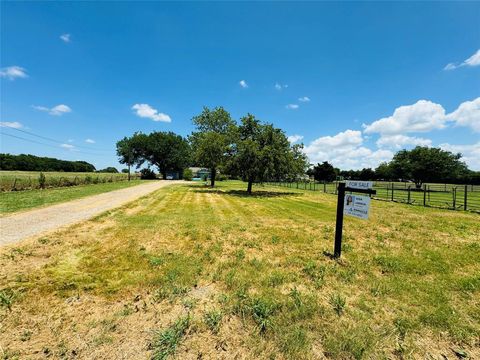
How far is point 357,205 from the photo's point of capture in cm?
546

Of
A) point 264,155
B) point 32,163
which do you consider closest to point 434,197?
point 264,155

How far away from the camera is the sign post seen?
5285mm

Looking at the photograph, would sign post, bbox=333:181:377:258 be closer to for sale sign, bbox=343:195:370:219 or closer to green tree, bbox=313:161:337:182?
for sale sign, bbox=343:195:370:219

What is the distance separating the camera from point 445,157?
162 ft

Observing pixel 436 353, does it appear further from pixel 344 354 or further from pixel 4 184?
pixel 4 184

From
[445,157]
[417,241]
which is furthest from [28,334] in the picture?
[445,157]

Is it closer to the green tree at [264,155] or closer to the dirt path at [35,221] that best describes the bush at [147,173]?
the green tree at [264,155]

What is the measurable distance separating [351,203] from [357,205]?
6.8 inches

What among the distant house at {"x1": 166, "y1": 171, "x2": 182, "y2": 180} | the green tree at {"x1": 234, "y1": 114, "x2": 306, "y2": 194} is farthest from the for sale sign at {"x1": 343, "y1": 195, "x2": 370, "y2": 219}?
the distant house at {"x1": 166, "y1": 171, "x2": 182, "y2": 180}

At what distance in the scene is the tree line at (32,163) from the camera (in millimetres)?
69062

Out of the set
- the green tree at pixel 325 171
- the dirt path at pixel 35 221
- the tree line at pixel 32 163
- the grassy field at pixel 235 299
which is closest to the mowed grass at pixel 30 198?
the dirt path at pixel 35 221

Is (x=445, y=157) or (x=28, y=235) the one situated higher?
(x=445, y=157)

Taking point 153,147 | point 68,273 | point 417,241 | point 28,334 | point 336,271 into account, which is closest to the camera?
point 28,334

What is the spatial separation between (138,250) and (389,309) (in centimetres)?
529
